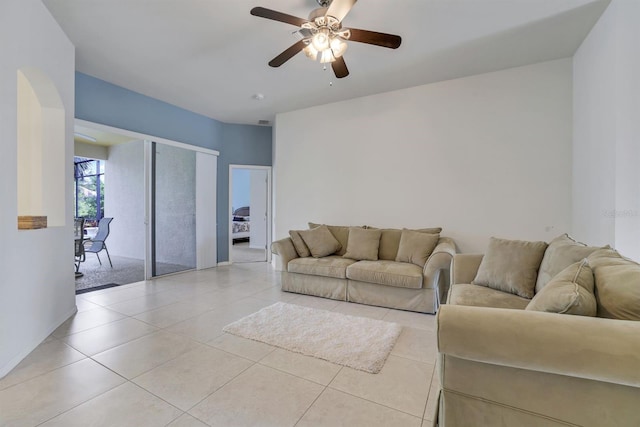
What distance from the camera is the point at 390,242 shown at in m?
3.84

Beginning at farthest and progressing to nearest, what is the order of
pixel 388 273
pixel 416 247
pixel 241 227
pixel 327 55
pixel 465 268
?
pixel 241 227 → pixel 416 247 → pixel 388 273 → pixel 465 268 → pixel 327 55

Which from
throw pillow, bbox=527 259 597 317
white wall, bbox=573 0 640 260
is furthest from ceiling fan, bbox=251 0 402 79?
throw pillow, bbox=527 259 597 317

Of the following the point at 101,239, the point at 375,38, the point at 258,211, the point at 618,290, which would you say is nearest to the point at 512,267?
the point at 618,290

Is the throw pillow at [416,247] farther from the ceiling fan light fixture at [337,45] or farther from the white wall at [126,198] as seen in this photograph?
the white wall at [126,198]

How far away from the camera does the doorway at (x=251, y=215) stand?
590cm

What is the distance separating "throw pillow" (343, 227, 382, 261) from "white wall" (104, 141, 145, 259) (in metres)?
4.51

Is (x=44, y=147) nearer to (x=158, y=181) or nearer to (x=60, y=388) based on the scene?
(x=158, y=181)

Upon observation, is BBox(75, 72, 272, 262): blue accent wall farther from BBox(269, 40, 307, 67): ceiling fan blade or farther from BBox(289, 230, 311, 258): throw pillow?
BBox(269, 40, 307, 67): ceiling fan blade

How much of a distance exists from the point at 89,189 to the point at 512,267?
10790 mm

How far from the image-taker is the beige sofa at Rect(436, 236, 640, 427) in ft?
3.23

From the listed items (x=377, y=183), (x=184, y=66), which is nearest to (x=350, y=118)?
(x=377, y=183)

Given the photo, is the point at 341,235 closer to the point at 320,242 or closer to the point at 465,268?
the point at 320,242

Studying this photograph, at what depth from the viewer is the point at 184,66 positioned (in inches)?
135

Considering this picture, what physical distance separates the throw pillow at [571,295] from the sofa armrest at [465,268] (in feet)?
4.19
